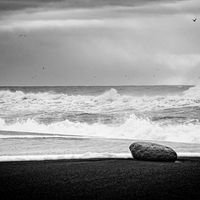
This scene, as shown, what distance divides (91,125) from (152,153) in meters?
15.2

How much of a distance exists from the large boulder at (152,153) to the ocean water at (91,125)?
0.70m

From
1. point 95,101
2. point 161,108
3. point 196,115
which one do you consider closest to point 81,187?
point 196,115

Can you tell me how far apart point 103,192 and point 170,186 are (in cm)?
105

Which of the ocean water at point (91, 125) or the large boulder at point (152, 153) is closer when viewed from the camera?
the large boulder at point (152, 153)

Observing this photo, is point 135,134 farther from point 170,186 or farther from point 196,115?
point 170,186

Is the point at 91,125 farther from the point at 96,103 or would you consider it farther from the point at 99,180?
the point at 99,180

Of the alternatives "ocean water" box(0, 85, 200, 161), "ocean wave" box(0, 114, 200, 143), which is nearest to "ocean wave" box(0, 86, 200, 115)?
"ocean water" box(0, 85, 200, 161)

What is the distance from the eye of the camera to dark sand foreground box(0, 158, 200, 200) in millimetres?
5664

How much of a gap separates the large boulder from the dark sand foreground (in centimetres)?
27

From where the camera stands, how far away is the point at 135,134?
1839 cm

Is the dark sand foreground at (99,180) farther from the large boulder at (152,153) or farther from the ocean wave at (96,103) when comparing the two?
the ocean wave at (96,103)

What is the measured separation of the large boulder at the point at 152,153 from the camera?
850 cm

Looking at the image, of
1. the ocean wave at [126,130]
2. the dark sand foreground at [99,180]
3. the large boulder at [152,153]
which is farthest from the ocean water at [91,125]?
the dark sand foreground at [99,180]

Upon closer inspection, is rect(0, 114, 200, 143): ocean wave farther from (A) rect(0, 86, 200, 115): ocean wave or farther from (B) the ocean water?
(A) rect(0, 86, 200, 115): ocean wave
